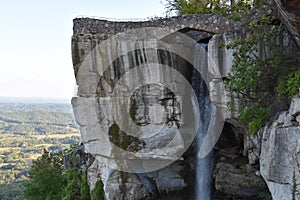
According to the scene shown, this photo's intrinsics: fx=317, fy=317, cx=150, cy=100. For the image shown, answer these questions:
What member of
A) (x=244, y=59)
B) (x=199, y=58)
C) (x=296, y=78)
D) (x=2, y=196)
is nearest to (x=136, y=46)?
(x=199, y=58)

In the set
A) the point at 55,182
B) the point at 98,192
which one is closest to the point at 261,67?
the point at 98,192

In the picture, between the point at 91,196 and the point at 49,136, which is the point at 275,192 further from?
the point at 49,136

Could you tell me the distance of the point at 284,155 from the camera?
7762mm

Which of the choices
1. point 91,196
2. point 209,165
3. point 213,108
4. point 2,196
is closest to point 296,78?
point 213,108

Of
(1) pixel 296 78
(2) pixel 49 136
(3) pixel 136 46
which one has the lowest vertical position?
(2) pixel 49 136

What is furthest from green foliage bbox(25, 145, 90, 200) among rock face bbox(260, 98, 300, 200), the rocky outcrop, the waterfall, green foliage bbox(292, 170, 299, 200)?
green foliage bbox(292, 170, 299, 200)

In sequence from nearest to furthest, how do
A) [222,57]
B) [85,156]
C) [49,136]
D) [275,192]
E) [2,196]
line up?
[275,192] < [222,57] < [85,156] < [2,196] < [49,136]

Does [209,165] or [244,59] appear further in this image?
[209,165]

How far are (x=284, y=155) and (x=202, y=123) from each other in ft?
21.7

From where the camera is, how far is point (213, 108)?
13.8 metres

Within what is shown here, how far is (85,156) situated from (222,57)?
11.4 m

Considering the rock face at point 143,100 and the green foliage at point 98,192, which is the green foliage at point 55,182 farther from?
the rock face at point 143,100

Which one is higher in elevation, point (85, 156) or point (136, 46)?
point (136, 46)

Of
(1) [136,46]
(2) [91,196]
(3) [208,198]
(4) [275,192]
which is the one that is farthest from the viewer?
(2) [91,196]
